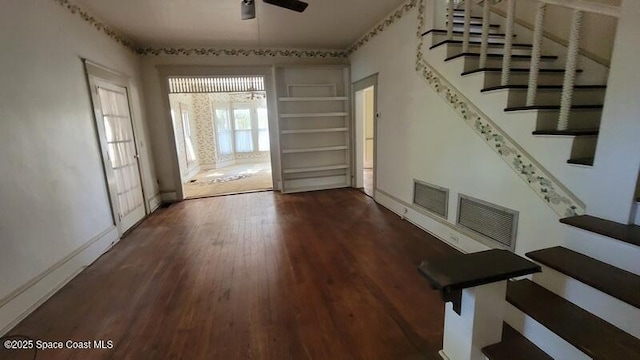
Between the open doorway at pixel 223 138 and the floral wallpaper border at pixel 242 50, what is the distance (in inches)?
19.1

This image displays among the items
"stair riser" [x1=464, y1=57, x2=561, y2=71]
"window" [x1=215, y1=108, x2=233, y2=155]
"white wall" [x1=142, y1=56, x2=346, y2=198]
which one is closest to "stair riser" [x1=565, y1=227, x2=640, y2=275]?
"stair riser" [x1=464, y1=57, x2=561, y2=71]

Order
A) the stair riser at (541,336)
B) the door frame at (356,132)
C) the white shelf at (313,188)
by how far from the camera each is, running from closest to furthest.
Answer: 1. the stair riser at (541,336)
2. the door frame at (356,132)
3. the white shelf at (313,188)

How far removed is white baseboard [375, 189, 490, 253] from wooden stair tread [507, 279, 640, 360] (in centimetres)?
109

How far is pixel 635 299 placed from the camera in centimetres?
107

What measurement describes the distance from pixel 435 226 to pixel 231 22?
3.63m

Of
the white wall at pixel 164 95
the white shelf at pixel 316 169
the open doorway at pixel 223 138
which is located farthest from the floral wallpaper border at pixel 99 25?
the white shelf at pixel 316 169

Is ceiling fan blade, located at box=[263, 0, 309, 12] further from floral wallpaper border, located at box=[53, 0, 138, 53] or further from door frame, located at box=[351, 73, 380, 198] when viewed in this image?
floral wallpaper border, located at box=[53, 0, 138, 53]

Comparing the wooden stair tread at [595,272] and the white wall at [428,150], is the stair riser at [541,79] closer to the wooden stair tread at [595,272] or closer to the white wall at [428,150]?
the white wall at [428,150]

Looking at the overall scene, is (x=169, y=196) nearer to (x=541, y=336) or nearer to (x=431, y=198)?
(x=431, y=198)

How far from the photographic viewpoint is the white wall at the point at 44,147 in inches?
75.0

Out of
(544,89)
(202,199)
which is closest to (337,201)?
(202,199)

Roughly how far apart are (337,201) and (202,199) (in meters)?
2.53

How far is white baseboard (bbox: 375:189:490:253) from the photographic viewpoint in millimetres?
2582

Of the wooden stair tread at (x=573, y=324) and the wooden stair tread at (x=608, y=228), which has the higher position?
the wooden stair tread at (x=608, y=228)
